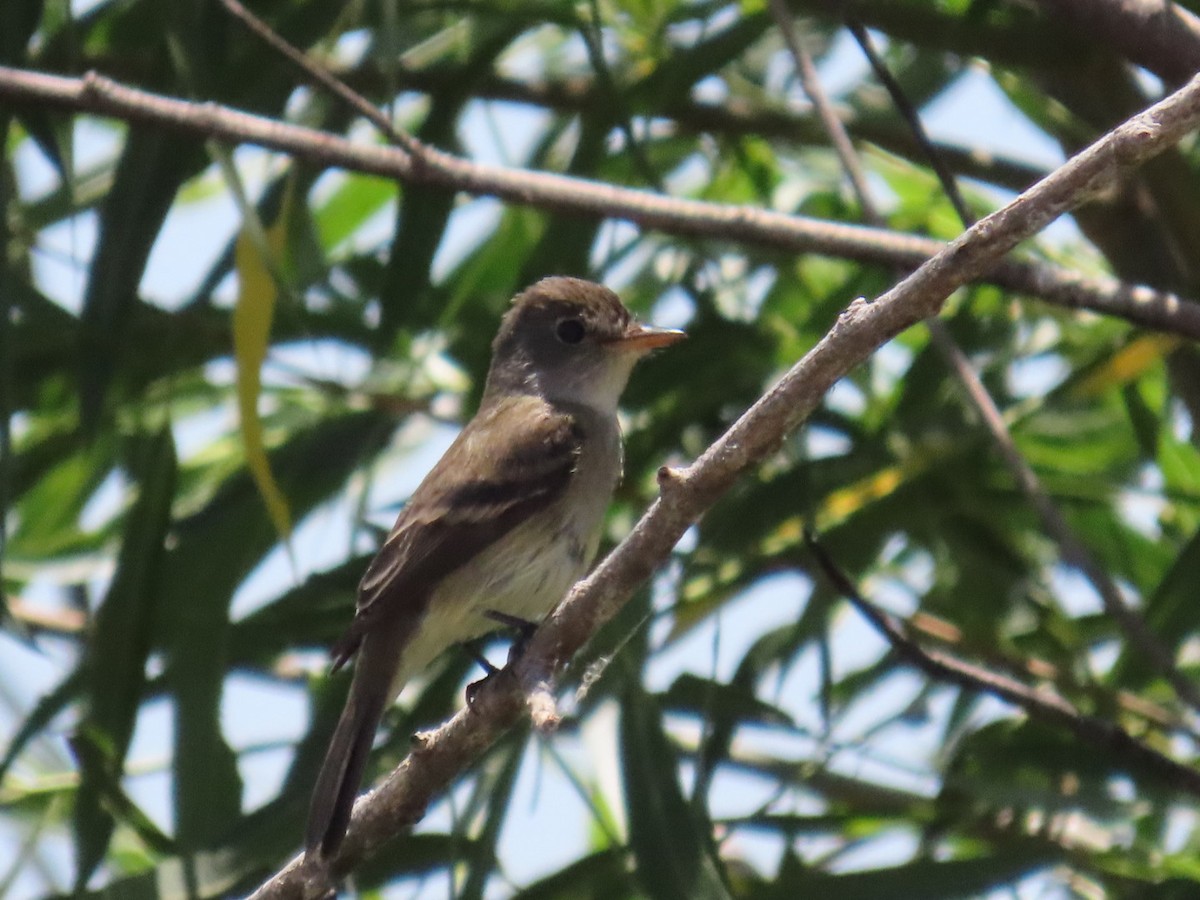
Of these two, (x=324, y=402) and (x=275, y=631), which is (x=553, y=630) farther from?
(x=324, y=402)

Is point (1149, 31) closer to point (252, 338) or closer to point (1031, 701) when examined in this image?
point (1031, 701)

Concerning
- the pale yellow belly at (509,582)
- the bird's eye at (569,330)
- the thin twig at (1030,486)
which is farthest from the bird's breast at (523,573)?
the thin twig at (1030,486)

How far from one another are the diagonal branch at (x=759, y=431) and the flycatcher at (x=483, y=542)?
1.43 feet

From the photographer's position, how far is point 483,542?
400 centimetres

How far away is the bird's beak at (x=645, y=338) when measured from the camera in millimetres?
4422

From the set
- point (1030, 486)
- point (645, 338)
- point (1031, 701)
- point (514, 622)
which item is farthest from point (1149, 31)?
point (514, 622)

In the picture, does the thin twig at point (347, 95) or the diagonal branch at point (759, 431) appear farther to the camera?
the thin twig at point (347, 95)

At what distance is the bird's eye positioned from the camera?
4.76 metres

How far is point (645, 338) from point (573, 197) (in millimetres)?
983

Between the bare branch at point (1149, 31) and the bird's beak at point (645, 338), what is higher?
the bird's beak at point (645, 338)

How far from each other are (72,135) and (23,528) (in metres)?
1.37

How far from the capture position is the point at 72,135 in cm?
439

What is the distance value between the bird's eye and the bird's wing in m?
0.37

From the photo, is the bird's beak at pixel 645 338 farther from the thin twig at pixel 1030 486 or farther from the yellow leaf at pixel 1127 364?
the yellow leaf at pixel 1127 364
